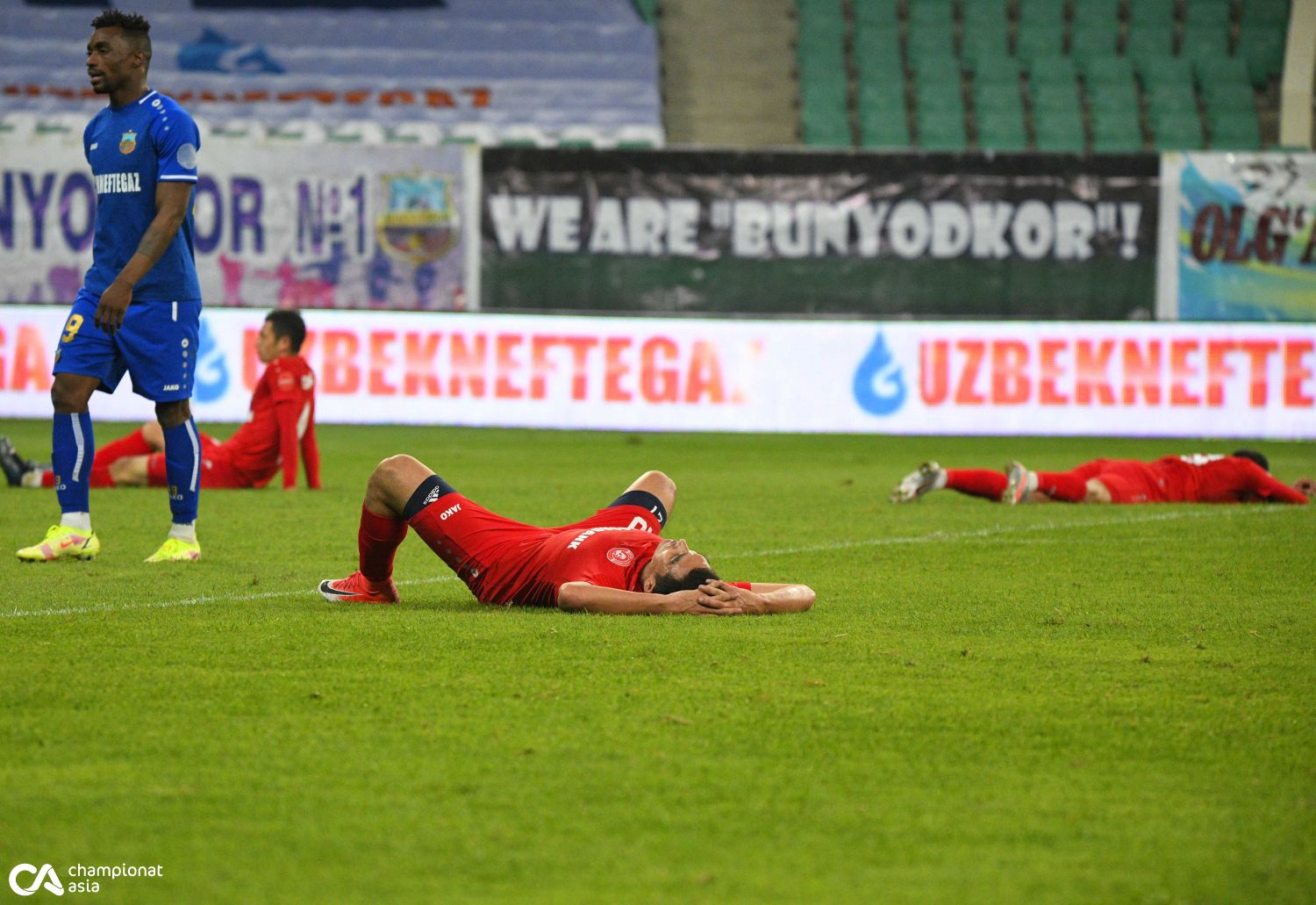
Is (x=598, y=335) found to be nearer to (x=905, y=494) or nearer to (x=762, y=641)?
(x=905, y=494)

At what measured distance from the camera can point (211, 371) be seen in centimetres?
1731

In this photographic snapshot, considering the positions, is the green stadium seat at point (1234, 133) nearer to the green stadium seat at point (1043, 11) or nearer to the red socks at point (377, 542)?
the green stadium seat at point (1043, 11)

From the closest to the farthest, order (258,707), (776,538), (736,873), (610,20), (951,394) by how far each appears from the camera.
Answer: (736,873)
(258,707)
(776,538)
(951,394)
(610,20)

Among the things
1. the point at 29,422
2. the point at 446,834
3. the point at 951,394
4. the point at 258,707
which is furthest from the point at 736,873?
the point at 29,422

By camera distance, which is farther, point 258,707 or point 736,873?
point 258,707

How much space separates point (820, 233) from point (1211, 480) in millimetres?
A: 8607

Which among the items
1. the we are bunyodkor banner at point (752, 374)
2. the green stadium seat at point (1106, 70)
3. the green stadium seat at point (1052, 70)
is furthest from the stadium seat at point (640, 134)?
the green stadium seat at point (1106, 70)

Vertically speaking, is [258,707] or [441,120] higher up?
[441,120]

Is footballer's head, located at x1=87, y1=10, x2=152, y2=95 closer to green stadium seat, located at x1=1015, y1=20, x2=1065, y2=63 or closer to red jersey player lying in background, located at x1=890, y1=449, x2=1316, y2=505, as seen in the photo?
red jersey player lying in background, located at x1=890, y1=449, x2=1316, y2=505

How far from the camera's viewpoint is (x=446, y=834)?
3516mm

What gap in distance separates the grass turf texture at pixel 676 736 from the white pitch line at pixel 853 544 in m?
0.04

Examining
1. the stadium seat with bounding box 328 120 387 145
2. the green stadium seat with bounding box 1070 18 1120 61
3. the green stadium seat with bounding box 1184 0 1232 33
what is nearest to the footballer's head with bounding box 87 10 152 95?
the stadium seat with bounding box 328 120 387 145

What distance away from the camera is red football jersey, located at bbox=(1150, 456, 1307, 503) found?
11031 millimetres

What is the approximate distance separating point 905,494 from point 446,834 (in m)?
7.90
